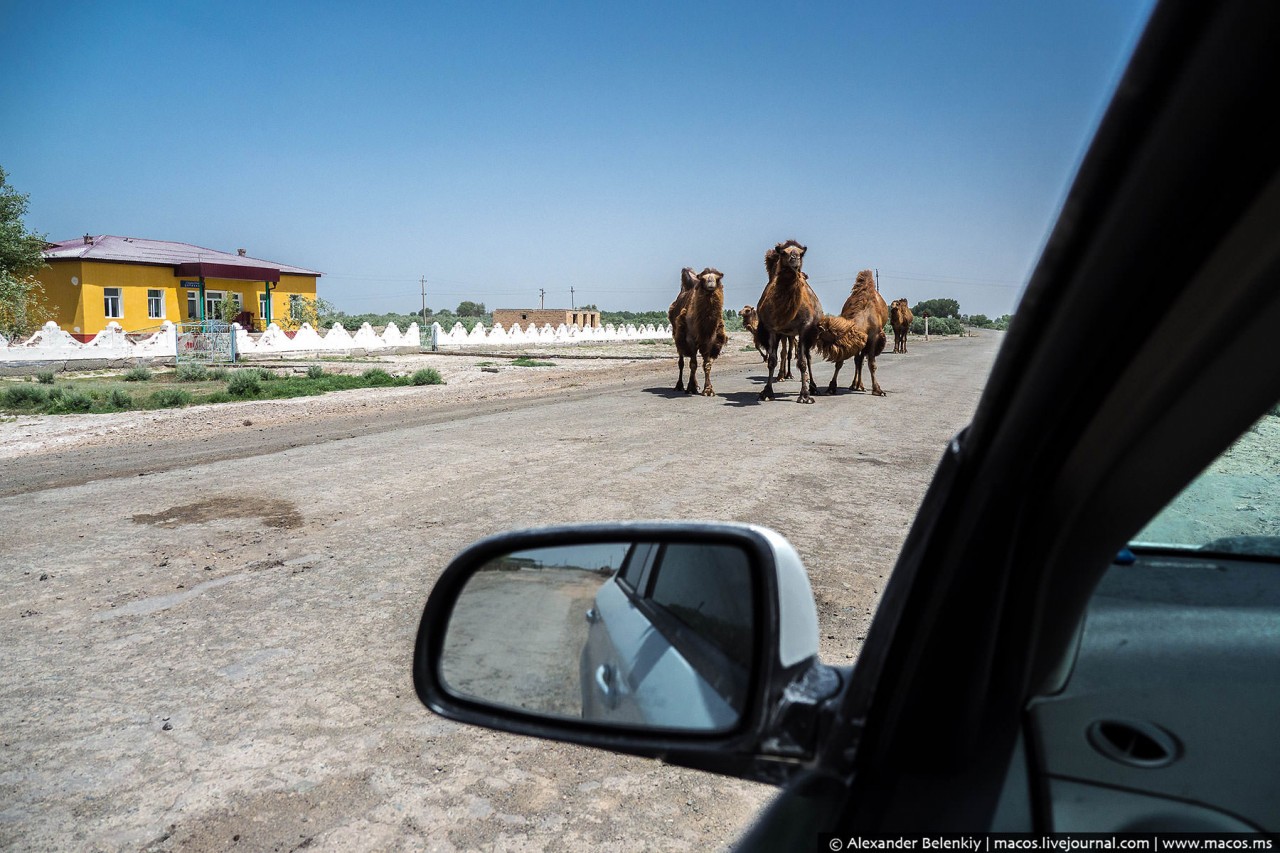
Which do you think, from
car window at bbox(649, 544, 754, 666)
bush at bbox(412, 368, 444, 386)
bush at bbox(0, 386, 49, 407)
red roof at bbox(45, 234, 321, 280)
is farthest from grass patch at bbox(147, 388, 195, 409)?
red roof at bbox(45, 234, 321, 280)

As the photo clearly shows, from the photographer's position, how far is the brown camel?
52.5 ft

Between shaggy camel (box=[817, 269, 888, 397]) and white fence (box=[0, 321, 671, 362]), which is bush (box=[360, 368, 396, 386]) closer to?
shaggy camel (box=[817, 269, 888, 397])

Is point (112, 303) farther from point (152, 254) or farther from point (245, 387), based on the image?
point (245, 387)

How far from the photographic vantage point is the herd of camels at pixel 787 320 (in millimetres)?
15633

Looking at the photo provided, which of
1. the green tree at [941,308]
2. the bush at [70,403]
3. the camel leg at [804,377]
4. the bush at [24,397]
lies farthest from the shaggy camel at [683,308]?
the green tree at [941,308]

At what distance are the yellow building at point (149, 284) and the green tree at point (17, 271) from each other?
1.48 m

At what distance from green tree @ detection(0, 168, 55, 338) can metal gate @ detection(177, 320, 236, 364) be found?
10659mm

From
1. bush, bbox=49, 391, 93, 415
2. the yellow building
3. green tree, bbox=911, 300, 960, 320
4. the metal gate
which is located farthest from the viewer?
green tree, bbox=911, 300, 960, 320

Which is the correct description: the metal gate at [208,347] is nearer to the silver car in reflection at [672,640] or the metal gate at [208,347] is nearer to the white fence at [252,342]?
the white fence at [252,342]

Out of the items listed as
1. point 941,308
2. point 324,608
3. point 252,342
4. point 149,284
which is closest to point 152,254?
point 149,284

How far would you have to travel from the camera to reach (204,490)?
7.96 metres

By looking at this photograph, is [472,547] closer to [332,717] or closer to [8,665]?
[332,717]

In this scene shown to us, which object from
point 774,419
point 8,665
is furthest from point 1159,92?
point 774,419

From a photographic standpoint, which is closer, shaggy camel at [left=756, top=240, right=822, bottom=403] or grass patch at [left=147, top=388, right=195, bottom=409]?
shaggy camel at [left=756, top=240, right=822, bottom=403]
